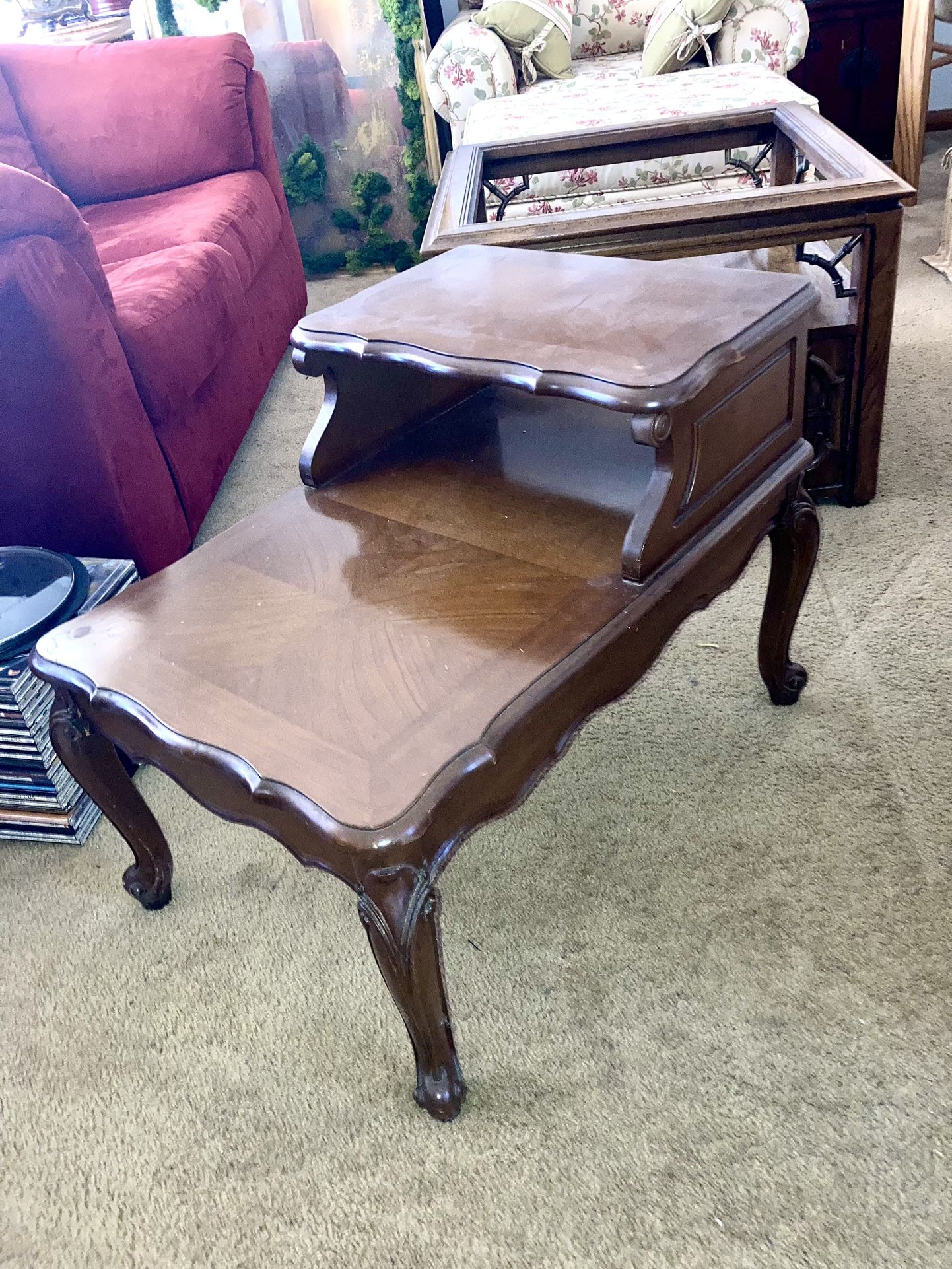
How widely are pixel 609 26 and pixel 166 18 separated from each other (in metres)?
1.43

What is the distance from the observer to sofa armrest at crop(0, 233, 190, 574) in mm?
1355

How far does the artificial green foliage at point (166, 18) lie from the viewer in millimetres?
3074

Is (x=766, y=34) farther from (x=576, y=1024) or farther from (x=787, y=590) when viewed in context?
(x=576, y=1024)

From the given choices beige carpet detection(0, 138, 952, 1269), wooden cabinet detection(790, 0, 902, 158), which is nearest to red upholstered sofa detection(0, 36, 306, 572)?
beige carpet detection(0, 138, 952, 1269)

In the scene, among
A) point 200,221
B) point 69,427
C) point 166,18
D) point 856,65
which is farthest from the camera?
point 856,65

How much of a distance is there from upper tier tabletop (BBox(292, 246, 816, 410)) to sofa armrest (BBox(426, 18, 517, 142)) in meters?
2.03

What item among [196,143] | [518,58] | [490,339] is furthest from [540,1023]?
[518,58]

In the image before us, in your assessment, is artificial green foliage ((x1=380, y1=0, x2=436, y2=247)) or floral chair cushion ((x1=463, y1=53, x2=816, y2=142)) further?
artificial green foliage ((x1=380, y1=0, x2=436, y2=247))

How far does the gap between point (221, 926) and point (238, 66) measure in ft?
7.33

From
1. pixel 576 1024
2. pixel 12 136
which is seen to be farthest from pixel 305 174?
pixel 576 1024

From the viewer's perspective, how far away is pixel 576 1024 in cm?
104

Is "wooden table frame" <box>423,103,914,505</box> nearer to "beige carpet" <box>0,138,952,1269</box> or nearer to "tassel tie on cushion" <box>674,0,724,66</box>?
"beige carpet" <box>0,138,952,1269</box>

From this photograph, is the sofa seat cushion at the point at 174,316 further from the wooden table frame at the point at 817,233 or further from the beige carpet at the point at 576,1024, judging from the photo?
the beige carpet at the point at 576,1024

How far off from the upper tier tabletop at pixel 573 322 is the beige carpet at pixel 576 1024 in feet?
1.97
